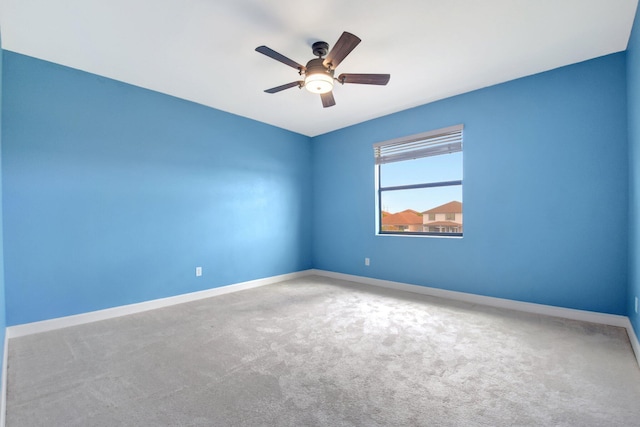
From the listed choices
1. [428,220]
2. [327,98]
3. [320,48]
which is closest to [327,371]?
[327,98]

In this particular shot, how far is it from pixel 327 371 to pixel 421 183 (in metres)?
2.97

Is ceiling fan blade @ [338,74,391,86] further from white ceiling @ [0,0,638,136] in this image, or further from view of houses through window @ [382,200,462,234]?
view of houses through window @ [382,200,462,234]

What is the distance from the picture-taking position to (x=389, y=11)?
208 cm

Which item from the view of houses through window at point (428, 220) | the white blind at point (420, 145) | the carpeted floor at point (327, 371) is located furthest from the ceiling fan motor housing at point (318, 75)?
the view of houses through window at point (428, 220)

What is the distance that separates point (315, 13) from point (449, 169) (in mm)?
2661

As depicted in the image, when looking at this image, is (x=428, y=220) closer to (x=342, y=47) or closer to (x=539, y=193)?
(x=539, y=193)

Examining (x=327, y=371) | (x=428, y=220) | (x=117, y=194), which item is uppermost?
(x=117, y=194)

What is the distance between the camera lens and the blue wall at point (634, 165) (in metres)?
2.09

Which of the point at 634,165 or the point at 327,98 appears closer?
→ the point at 634,165

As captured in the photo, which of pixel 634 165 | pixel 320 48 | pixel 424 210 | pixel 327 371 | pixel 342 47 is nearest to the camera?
pixel 327 371

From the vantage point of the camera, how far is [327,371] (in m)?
1.90

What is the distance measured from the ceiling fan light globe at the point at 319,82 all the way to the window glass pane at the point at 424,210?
2221mm

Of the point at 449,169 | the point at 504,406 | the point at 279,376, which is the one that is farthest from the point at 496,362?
the point at 449,169

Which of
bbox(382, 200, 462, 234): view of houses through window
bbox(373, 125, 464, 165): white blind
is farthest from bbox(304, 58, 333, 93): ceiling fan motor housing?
bbox(382, 200, 462, 234): view of houses through window
